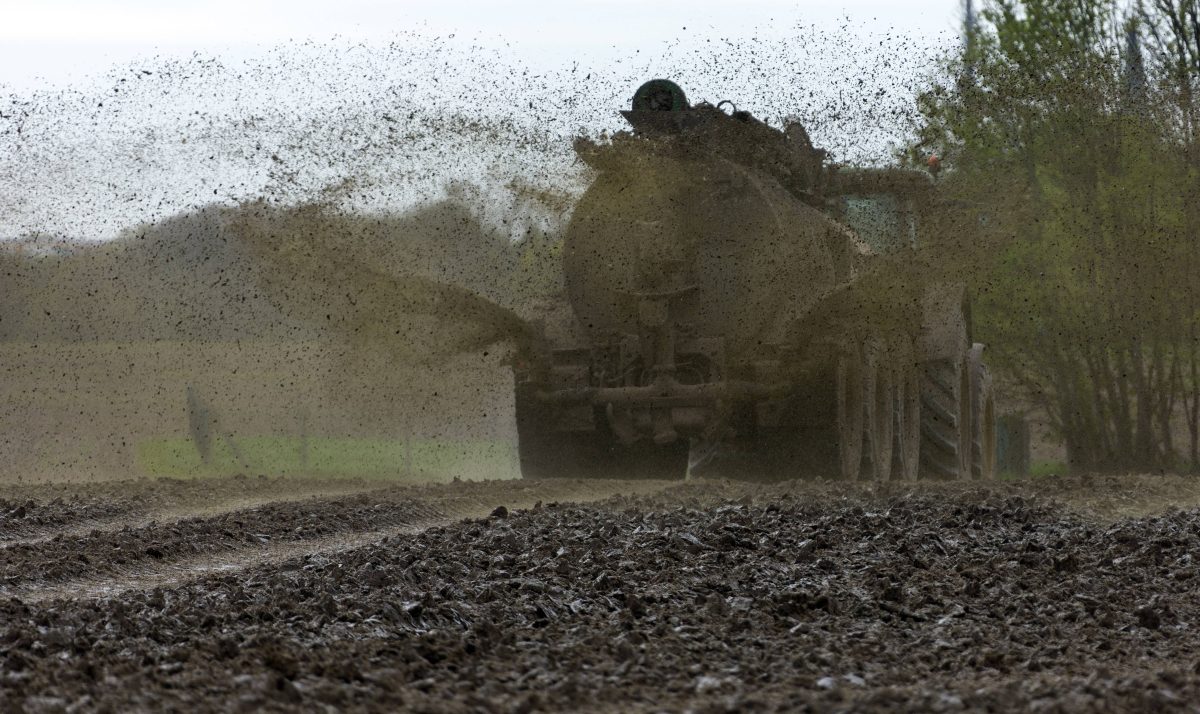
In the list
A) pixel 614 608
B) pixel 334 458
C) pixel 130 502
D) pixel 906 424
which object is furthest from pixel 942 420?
pixel 334 458

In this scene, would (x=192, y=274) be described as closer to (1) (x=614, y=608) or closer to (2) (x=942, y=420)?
(2) (x=942, y=420)

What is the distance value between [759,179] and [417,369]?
3098mm

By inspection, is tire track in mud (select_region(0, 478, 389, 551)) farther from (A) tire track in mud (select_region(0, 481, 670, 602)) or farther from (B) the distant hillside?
(B) the distant hillside

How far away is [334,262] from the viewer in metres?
12.3

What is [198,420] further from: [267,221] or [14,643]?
[14,643]

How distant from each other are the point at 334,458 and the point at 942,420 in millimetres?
9280

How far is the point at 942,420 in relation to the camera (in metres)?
13.2

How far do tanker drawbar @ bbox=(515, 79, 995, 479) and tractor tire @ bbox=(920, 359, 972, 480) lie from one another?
9 cm

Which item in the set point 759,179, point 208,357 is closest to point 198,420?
point 208,357

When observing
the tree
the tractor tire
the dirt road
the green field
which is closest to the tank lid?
the tractor tire

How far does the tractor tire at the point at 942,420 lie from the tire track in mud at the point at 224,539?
2998mm

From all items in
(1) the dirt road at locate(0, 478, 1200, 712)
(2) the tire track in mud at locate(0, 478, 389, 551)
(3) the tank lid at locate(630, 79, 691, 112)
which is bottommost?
(1) the dirt road at locate(0, 478, 1200, 712)

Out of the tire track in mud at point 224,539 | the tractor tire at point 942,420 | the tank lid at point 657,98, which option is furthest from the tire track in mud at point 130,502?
the tractor tire at point 942,420

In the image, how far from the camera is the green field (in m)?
17.6
